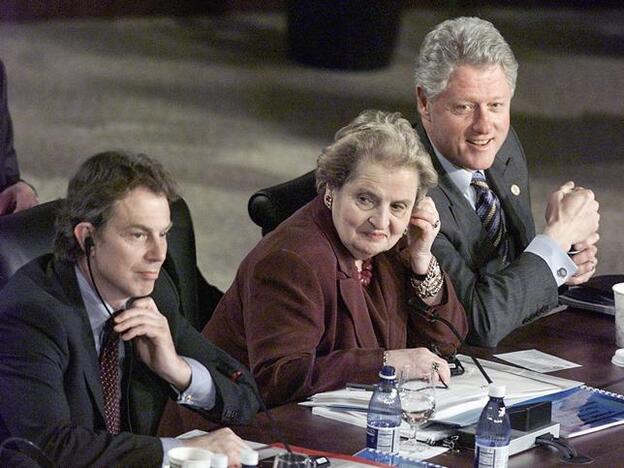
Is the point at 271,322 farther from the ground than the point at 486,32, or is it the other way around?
the point at 486,32

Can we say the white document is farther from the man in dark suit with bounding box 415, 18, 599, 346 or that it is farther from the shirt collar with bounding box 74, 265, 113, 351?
the shirt collar with bounding box 74, 265, 113, 351

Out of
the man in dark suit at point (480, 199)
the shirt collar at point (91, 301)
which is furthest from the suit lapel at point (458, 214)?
the shirt collar at point (91, 301)

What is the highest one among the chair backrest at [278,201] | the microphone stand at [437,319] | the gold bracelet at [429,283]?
the chair backrest at [278,201]

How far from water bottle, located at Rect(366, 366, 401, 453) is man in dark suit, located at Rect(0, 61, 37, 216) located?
1959mm

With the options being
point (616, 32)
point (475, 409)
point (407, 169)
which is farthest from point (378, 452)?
point (616, 32)

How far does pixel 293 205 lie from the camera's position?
382 centimetres

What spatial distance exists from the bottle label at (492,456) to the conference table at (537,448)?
0.06m

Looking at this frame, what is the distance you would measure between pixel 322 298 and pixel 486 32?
97 cm

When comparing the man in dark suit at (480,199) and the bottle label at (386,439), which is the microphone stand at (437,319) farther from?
the bottle label at (386,439)

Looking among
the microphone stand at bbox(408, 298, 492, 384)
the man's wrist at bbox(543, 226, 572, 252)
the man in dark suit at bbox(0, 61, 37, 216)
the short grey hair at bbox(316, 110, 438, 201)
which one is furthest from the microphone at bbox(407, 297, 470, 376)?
the man in dark suit at bbox(0, 61, 37, 216)

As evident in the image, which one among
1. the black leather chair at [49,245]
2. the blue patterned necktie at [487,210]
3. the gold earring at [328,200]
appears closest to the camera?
the black leather chair at [49,245]

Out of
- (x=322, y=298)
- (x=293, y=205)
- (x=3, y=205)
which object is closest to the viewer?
(x=322, y=298)

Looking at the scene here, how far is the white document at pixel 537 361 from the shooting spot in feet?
11.5

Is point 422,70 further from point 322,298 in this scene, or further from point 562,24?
point 562,24
